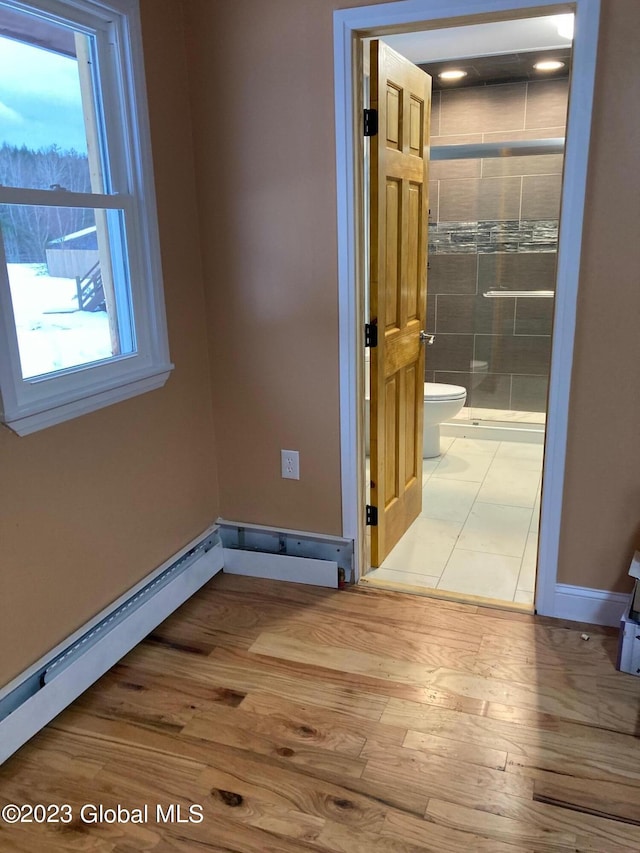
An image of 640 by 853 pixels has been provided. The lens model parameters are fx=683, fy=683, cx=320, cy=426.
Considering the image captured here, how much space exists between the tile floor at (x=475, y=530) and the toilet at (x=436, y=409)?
95 millimetres

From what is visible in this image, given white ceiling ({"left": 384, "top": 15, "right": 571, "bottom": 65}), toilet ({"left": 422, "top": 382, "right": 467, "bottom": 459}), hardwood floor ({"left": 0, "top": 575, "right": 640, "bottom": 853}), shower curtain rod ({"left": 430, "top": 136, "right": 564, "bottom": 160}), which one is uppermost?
white ceiling ({"left": 384, "top": 15, "right": 571, "bottom": 65})

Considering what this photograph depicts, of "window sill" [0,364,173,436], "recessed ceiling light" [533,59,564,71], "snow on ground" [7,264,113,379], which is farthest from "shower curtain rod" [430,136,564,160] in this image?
"snow on ground" [7,264,113,379]

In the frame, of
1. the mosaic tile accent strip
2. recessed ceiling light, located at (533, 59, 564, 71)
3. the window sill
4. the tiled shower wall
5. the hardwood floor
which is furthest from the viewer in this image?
the mosaic tile accent strip

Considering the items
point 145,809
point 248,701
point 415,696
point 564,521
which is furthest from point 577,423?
point 145,809

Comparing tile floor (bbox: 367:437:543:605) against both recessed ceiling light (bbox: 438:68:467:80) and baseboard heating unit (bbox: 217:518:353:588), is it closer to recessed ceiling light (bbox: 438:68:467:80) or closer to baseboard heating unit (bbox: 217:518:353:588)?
baseboard heating unit (bbox: 217:518:353:588)

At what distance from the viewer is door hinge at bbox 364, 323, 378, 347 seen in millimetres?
2625

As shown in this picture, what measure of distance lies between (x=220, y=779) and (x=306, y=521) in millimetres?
1174

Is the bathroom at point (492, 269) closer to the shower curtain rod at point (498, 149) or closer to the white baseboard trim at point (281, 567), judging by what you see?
the shower curtain rod at point (498, 149)

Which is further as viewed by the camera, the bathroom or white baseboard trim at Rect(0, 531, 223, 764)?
the bathroom

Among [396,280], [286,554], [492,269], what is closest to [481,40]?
[492,269]

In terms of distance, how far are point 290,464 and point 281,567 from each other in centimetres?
44

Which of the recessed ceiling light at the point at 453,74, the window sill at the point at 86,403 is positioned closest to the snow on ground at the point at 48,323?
the window sill at the point at 86,403

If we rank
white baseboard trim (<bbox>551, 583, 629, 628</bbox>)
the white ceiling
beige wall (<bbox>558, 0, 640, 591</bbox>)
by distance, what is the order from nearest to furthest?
beige wall (<bbox>558, 0, 640, 591</bbox>) < white baseboard trim (<bbox>551, 583, 629, 628</bbox>) < the white ceiling

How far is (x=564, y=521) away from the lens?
95.6 inches
